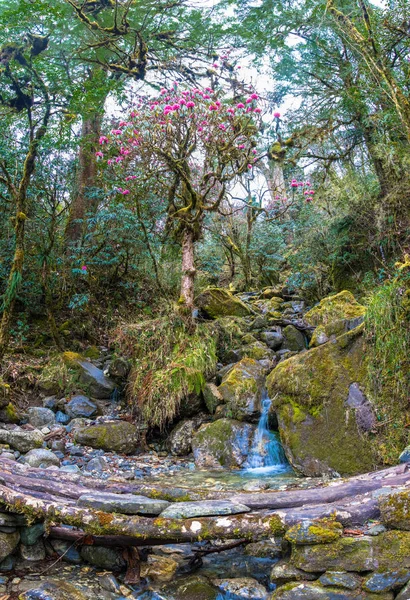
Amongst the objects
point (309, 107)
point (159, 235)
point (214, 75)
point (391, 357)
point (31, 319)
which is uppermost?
point (214, 75)

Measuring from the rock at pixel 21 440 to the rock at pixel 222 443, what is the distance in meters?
2.19

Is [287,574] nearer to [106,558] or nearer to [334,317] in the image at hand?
[106,558]

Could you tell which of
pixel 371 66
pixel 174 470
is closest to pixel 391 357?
pixel 174 470

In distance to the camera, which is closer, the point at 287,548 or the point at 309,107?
the point at 287,548

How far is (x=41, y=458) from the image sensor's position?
210 inches

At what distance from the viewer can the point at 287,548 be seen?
3.03 m

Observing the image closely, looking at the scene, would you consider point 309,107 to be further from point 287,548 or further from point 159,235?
point 287,548

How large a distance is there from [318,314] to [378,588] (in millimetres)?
5722

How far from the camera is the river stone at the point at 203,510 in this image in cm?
304

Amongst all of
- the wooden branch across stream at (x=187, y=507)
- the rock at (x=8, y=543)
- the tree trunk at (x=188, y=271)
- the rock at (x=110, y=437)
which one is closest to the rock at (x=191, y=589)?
the wooden branch across stream at (x=187, y=507)

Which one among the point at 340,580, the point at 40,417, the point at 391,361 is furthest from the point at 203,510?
the point at 40,417

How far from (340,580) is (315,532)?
0.91ft

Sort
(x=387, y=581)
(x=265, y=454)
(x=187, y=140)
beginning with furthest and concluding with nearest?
(x=187, y=140) < (x=265, y=454) < (x=387, y=581)

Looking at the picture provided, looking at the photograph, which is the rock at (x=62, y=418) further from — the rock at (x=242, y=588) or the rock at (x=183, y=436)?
the rock at (x=242, y=588)
